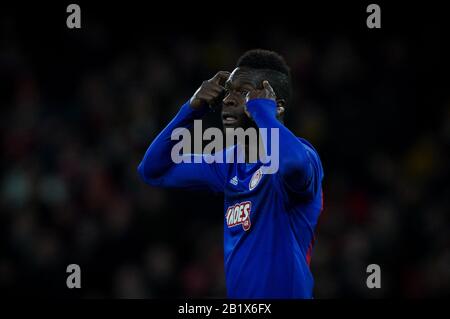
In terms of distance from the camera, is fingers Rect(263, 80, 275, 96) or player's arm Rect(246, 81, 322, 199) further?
fingers Rect(263, 80, 275, 96)

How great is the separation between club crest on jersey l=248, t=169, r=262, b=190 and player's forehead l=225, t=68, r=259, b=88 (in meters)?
0.46

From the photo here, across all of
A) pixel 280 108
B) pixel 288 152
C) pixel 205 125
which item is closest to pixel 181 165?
pixel 280 108

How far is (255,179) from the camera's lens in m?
4.30

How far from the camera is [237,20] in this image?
36.5ft

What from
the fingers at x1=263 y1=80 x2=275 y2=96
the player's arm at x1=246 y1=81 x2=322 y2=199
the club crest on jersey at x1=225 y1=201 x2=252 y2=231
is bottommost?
the club crest on jersey at x1=225 y1=201 x2=252 y2=231

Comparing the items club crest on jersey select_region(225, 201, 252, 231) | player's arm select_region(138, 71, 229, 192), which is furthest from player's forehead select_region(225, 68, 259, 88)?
club crest on jersey select_region(225, 201, 252, 231)

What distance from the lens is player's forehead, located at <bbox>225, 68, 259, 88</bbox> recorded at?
4367 mm

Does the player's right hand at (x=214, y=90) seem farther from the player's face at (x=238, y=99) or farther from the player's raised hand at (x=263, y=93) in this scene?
the player's raised hand at (x=263, y=93)

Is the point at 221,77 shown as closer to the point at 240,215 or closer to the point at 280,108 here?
the point at 280,108

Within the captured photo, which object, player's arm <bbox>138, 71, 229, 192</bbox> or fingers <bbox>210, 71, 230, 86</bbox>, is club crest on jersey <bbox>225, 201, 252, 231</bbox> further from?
fingers <bbox>210, 71, 230, 86</bbox>

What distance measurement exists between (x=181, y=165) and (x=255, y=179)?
698mm

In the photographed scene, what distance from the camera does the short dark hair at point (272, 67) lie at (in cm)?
446
